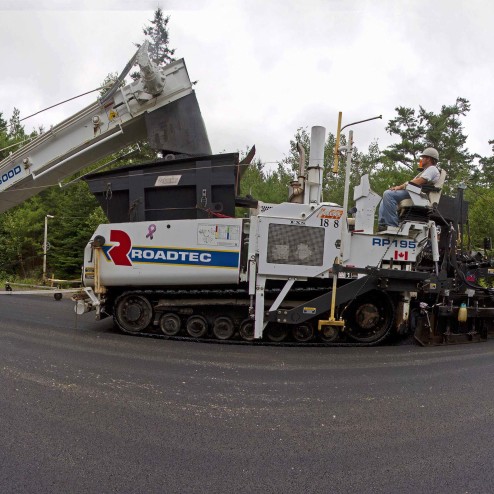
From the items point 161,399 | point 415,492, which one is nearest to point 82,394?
point 161,399

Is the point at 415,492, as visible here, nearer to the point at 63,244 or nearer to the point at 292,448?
the point at 292,448

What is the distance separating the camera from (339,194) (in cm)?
1912

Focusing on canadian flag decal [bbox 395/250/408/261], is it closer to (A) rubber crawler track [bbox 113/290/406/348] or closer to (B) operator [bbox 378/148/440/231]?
(B) operator [bbox 378/148/440/231]

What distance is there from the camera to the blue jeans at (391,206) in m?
6.04

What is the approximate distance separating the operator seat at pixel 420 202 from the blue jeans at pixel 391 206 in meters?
0.07

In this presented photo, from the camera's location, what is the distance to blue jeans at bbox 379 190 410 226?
6.04 meters

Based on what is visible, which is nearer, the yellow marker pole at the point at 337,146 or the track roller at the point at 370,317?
the yellow marker pole at the point at 337,146

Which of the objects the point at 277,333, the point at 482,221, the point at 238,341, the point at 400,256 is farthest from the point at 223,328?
the point at 482,221

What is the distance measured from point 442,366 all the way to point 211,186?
148 inches

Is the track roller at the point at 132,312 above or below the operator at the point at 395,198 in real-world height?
below

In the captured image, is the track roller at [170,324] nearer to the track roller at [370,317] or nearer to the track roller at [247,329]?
the track roller at [247,329]

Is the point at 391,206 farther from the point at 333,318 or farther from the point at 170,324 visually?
the point at 170,324

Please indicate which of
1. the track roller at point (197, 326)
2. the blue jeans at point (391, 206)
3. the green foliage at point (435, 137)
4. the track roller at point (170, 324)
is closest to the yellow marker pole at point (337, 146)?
the blue jeans at point (391, 206)

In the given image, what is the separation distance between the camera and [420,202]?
19.7ft
